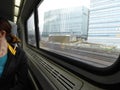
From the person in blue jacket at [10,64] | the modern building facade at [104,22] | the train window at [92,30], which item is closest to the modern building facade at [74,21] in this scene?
the train window at [92,30]

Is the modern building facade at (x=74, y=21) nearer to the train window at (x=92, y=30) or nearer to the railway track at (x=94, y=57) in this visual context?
the train window at (x=92, y=30)

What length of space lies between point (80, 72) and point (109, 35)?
1.41 ft

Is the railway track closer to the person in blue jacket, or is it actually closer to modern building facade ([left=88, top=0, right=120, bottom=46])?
modern building facade ([left=88, top=0, right=120, bottom=46])

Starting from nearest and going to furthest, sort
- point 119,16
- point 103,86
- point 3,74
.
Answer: point 103,86
point 119,16
point 3,74

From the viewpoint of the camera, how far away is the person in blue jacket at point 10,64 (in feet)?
5.22

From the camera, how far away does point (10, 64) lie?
1.61m

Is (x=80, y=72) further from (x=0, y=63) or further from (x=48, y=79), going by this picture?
(x=0, y=63)

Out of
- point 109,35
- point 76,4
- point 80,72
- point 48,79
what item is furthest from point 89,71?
point 76,4

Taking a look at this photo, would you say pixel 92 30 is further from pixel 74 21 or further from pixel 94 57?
pixel 74 21

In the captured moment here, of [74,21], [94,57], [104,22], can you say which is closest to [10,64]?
[94,57]

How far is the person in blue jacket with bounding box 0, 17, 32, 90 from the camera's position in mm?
1592

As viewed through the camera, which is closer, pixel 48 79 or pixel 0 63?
pixel 0 63

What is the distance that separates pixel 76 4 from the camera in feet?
7.51

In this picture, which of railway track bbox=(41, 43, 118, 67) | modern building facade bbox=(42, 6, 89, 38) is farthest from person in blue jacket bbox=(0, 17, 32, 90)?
modern building facade bbox=(42, 6, 89, 38)
